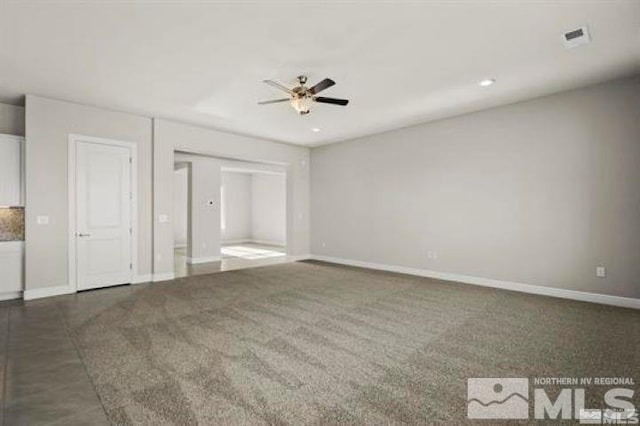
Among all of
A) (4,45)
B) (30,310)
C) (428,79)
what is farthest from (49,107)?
(428,79)

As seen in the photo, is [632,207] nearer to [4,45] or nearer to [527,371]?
[527,371]

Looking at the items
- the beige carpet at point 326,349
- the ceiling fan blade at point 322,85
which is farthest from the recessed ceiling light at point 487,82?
the beige carpet at point 326,349

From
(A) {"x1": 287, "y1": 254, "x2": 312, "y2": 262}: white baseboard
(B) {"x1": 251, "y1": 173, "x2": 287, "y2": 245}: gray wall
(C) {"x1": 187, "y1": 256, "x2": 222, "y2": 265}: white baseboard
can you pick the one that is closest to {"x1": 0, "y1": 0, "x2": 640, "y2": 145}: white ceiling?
(C) {"x1": 187, "y1": 256, "x2": 222, "y2": 265}: white baseboard

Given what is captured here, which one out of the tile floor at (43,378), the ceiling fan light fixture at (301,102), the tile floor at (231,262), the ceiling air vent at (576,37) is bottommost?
the tile floor at (43,378)

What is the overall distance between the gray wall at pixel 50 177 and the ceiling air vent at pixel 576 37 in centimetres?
648

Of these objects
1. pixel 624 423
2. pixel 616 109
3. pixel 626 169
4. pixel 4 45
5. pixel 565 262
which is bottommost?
pixel 624 423

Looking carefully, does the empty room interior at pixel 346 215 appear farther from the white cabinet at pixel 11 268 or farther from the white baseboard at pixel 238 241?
the white baseboard at pixel 238 241

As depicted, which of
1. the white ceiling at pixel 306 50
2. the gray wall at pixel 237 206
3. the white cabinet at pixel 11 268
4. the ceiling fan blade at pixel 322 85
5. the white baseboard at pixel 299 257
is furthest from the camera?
the gray wall at pixel 237 206

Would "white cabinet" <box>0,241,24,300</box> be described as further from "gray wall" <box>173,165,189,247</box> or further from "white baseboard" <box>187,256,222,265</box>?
"gray wall" <box>173,165,189,247</box>

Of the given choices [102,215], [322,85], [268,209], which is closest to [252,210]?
[268,209]

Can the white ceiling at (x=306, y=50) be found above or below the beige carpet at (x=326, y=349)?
above

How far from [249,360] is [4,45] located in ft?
13.3

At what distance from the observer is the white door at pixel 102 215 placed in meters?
5.22

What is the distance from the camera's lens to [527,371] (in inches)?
101
